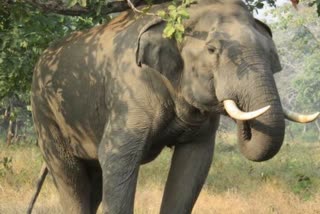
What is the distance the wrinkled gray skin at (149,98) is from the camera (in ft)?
16.8

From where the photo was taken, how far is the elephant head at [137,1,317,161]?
4.91m

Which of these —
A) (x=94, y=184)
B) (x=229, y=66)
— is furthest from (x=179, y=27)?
(x=94, y=184)

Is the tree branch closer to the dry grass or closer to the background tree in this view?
the dry grass

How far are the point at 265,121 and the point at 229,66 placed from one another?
1.62ft

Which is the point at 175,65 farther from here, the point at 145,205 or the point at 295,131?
the point at 295,131

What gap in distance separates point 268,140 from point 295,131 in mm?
70277

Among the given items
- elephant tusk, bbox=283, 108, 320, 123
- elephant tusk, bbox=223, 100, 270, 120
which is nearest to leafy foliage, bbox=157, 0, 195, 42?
elephant tusk, bbox=223, 100, 270, 120

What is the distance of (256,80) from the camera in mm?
4953

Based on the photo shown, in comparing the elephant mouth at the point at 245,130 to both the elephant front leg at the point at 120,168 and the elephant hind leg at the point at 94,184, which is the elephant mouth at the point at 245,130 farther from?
the elephant hind leg at the point at 94,184

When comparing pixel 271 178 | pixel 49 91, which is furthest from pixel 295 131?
pixel 49 91

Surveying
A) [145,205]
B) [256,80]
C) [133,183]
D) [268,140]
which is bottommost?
[145,205]

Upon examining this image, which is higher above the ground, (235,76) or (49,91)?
(235,76)

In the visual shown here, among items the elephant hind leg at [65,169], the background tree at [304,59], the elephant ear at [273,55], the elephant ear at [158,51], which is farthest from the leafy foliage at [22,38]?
the background tree at [304,59]

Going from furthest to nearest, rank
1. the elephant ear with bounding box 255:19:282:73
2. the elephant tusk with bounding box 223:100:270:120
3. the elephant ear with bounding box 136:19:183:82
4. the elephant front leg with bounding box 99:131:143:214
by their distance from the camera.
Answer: the elephant front leg with bounding box 99:131:143:214 < the elephant ear with bounding box 136:19:183:82 < the elephant ear with bounding box 255:19:282:73 < the elephant tusk with bounding box 223:100:270:120
